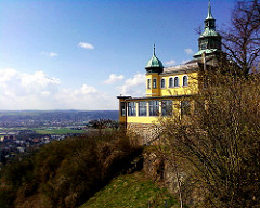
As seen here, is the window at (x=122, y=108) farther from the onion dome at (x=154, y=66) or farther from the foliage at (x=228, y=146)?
the foliage at (x=228, y=146)

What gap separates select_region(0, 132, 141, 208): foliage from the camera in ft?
58.3

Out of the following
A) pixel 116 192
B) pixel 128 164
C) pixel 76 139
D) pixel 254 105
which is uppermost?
pixel 254 105

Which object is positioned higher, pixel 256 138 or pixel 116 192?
pixel 256 138

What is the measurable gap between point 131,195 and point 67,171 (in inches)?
241

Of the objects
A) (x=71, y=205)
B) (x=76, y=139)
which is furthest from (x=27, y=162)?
(x=71, y=205)

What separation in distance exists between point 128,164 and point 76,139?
6.12m

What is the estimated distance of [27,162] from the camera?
23047 millimetres

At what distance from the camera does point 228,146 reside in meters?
7.48

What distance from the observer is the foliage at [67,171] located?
58.3ft

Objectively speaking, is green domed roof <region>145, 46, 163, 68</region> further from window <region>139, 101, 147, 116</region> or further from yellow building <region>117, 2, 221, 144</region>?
window <region>139, 101, 147, 116</region>

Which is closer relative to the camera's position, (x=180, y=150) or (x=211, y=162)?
(x=211, y=162)

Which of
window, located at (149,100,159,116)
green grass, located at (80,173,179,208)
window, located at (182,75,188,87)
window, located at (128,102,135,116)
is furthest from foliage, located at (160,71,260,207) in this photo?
window, located at (182,75,188,87)

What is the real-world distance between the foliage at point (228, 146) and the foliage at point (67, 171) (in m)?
10.6

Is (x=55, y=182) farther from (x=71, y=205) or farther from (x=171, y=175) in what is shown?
(x=171, y=175)
